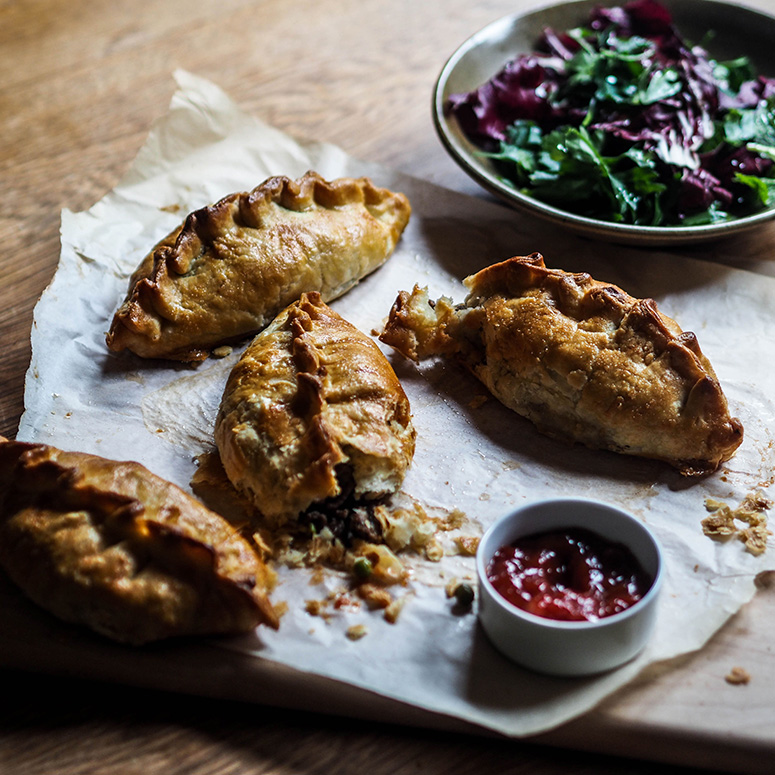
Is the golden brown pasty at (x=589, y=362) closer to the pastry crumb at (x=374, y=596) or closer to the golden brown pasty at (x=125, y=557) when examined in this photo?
the pastry crumb at (x=374, y=596)

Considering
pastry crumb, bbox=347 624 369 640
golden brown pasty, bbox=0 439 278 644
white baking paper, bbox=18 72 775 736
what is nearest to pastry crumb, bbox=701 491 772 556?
white baking paper, bbox=18 72 775 736

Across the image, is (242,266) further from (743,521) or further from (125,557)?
(743,521)

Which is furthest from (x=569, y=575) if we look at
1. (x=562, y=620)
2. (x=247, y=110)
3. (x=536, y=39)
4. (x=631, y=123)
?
(x=247, y=110)

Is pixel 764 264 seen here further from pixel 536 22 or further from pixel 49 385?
pixel 49 385

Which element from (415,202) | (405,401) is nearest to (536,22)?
(415,202)

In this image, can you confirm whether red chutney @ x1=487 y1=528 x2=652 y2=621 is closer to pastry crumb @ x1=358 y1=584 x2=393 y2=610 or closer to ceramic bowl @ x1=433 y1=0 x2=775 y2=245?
pastry crumb @ x1=358 y1=584 x2=393 y2=610

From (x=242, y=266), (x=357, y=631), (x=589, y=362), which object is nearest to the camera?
(x=357, y=631)

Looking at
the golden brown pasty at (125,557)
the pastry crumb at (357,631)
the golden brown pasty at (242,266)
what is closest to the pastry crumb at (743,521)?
the pastry crumb at (357,631)
